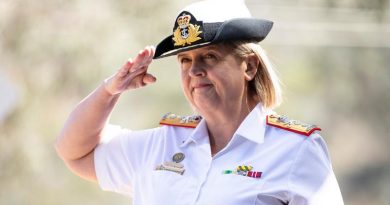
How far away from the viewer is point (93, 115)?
3160mm

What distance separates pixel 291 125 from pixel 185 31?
468 millimetres

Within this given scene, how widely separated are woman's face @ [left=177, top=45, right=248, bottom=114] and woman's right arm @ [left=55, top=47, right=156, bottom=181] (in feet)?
0.63

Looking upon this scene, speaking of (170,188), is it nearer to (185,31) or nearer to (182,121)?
(182,121)

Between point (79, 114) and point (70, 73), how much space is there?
4076mm

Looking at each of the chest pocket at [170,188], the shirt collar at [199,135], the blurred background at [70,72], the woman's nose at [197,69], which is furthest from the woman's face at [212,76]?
the blurred background at [70,72]

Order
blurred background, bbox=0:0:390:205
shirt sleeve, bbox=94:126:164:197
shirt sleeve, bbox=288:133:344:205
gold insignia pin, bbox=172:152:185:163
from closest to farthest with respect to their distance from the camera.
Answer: shirt sleeve, bbox=288:133:344:205 → gold insignia pin, bbox=172:152:185:163 → shirt sleeve, bbox=94:126:164:197 → blurred background, bbox=0:0:390:205

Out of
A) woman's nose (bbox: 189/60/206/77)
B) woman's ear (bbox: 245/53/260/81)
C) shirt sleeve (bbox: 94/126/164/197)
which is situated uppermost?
woman's nose (bbox: 189/60/206/77)

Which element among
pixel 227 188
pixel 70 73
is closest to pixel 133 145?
pixel 227 188

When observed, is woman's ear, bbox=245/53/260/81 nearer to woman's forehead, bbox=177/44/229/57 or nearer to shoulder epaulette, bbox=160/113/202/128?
woman's forehead, bbox=177/44/229/57

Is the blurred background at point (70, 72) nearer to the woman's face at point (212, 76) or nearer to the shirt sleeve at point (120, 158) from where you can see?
the shirt sleeve at point (120, 158)

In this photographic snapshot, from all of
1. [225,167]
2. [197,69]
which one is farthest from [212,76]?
[225,167]

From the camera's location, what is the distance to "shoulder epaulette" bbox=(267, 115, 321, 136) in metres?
2.90

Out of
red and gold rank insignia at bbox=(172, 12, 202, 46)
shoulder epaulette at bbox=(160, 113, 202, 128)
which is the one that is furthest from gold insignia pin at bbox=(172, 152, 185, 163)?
red and gold rank insignia at bbox=(172, 12, 202, 46)

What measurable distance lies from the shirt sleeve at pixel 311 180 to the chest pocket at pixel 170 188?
33 cm
